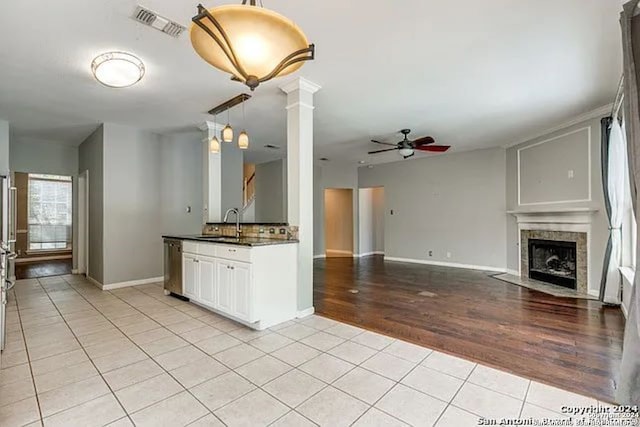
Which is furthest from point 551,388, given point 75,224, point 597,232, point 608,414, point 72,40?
point 75,224

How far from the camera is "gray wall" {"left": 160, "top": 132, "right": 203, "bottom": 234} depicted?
578 cm

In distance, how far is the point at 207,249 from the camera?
→ 3717mm

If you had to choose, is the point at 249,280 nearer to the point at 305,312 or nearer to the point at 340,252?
the point at 305,312

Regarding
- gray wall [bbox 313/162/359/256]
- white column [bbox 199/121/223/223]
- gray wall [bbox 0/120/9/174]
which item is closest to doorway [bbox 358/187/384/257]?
gray wall [bbox 313/162/359/256]

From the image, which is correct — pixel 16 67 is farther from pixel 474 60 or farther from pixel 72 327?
pixel 474 60

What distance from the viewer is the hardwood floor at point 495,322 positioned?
2418 mm

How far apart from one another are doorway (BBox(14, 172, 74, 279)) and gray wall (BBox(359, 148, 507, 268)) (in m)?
8.51

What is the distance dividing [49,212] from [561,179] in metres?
12.5

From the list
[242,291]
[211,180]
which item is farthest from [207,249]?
[211,180]

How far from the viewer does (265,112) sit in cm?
462

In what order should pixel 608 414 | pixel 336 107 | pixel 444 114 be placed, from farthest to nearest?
1. pixel 444 114
2. pixel 336 107
3. pixel 608 414

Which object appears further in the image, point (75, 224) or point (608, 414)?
point (75, 224)

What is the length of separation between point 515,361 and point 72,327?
14.0ft

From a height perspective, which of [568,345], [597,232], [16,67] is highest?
[16,67]
